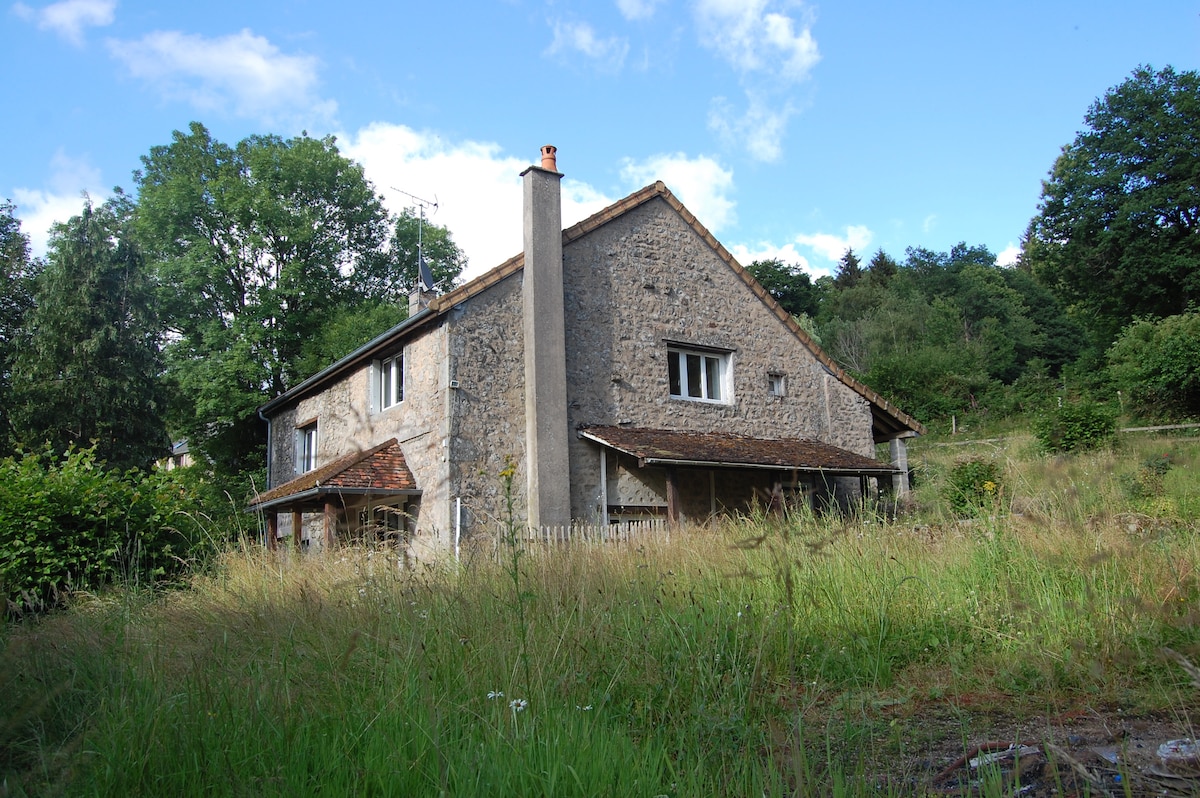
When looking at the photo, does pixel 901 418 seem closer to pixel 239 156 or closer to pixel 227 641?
pixel 227 641

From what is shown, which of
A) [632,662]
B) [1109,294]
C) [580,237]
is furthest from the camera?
[1109,294]

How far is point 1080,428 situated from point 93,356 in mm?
26609

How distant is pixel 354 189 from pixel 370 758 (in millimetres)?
32032

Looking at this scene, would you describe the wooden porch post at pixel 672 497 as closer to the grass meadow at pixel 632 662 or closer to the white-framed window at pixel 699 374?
the white-framed window at pixel 699 374

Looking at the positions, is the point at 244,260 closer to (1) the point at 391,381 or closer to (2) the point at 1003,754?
(1) the point at 391,381

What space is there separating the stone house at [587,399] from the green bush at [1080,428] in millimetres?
4655

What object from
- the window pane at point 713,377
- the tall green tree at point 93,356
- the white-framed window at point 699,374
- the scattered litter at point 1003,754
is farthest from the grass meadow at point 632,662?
the tall green tree at point 93,356

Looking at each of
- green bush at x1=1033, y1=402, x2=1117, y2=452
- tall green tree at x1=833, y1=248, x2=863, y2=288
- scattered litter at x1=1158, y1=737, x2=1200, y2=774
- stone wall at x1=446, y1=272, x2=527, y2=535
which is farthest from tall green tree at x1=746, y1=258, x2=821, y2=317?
scattered litter at x1=1158, y1=737, x2=1200, y2=774

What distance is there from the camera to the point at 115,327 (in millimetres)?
24109

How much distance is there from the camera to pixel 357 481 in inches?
541

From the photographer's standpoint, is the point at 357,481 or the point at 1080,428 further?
the point at 1080,428

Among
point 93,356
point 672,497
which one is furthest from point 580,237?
point 93,356

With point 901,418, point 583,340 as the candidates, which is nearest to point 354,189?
point 583,340

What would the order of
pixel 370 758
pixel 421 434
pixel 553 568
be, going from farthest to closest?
pixel 421 434 → pixel 553 568 → pixel 370 758
